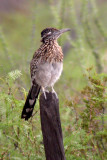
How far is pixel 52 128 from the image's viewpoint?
11.9 feet

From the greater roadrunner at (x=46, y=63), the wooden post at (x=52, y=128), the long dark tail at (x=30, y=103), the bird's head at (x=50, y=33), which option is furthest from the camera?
the bird's head at (x=50, y=33)

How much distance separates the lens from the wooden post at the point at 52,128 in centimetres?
360

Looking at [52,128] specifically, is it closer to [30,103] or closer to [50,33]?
[30,103]

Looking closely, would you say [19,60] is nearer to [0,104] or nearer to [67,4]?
[67,4]

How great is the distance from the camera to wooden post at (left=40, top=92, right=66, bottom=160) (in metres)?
3.60

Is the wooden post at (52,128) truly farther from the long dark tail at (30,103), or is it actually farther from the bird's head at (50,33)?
the bird's head at (50,33)

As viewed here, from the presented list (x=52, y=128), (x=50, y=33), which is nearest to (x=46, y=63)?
(x=50, y=33)

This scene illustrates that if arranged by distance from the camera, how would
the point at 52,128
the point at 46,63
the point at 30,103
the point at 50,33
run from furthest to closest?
the point at 50,33, the point at 46,63, the point at 30,103, the point at 52,128

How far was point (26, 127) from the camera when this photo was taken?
3908mm

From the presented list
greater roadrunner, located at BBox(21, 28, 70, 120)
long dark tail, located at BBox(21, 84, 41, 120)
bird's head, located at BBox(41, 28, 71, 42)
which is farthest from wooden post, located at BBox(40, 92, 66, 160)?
bird's head, located at BBox(41, 28, 71, 42)

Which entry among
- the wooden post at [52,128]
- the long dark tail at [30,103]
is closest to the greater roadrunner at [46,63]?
the long dark tail at [30,103]

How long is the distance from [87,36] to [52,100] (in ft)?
18.1

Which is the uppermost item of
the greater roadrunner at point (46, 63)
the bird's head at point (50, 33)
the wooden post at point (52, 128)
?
the bird's head at point (50, 33)

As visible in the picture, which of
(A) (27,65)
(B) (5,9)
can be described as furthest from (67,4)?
(B) (5,9)
